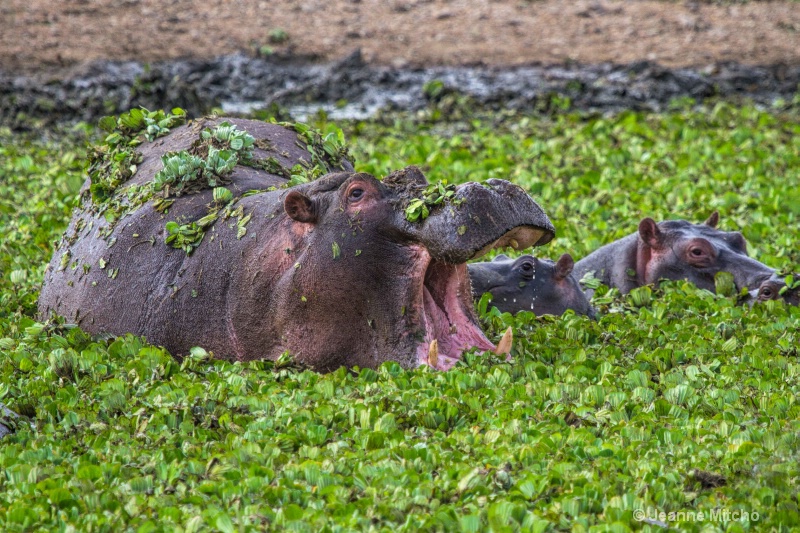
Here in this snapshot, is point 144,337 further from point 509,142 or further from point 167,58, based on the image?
point 167,58

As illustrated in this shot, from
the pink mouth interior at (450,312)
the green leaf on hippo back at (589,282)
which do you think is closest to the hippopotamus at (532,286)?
the green leaf on hippo back at (589,282)

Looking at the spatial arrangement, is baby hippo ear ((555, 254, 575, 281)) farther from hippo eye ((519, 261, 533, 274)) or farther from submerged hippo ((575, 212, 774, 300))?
submerged hippo ((575, 212, 774, 300))

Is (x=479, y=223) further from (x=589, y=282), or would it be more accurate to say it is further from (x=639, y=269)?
(x=639, y=269)

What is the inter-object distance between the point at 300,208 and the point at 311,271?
29cm

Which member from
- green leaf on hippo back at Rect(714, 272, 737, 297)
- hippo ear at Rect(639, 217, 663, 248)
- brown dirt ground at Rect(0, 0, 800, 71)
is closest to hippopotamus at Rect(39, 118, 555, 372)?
green leaf on hippo back at Rect(714, 272, 737, 297)

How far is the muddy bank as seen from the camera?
1338 centimetres

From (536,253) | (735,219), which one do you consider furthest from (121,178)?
(735,219)

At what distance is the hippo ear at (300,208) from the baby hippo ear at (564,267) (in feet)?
6.50

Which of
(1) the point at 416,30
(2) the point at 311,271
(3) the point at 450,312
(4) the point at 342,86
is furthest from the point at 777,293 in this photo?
(1) the point at 416,30

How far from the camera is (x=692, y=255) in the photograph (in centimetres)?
777

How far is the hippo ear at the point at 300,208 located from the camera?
5473 millimetres

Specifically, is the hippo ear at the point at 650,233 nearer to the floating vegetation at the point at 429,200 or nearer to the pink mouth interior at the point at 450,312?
the pink mouth interior at the point at 450,312

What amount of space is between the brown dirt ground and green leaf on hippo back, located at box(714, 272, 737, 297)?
9.08m

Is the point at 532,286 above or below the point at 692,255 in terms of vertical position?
above
